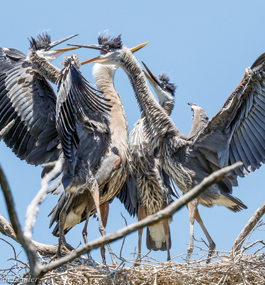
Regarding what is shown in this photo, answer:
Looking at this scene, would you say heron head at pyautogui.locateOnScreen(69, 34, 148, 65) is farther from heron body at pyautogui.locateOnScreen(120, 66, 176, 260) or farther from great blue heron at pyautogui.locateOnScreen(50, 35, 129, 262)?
heron body at pyautogui.locateOnScreen(120, 66, 176, 260)

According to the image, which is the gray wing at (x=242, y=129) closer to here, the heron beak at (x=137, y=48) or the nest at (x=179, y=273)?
the nest at (x=179, y=273)

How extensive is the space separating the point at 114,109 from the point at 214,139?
1.23 meters

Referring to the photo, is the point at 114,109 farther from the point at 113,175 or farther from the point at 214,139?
the point at 214,139

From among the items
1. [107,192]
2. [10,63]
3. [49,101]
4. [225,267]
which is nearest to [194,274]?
[225,267]

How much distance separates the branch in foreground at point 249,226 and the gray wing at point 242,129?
1092mm

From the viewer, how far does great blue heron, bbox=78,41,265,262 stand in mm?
4875

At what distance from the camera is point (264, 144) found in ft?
16.6

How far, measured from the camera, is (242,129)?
5109mm

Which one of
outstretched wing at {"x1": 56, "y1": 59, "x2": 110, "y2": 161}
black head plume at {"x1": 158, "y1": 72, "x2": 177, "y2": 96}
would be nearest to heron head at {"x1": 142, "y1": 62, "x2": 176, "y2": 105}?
black head plume at {"x1": 158, "y1": 72, "x2": 177, "y2": 96}

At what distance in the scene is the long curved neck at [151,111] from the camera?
5.61m

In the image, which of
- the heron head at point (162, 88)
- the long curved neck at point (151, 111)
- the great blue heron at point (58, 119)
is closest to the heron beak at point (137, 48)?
the heron head at point (162, 88)

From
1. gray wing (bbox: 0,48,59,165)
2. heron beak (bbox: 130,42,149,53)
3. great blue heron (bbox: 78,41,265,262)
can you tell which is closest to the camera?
great blue heron (bbox: 78,41,265,262)

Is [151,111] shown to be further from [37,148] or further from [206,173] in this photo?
[37,148]

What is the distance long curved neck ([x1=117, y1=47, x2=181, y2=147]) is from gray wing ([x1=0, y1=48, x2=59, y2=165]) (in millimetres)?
1030
